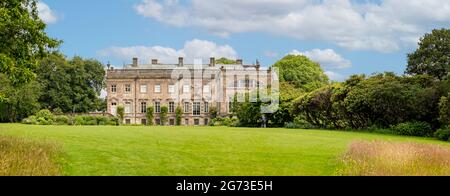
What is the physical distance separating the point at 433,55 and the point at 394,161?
128 ft

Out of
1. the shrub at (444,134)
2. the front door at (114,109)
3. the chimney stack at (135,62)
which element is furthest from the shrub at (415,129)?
the chimney stack at (135,62)

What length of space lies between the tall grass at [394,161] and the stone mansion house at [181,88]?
152 ft

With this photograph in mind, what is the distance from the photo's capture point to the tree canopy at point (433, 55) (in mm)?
46312

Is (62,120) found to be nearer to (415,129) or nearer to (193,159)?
(415,129)

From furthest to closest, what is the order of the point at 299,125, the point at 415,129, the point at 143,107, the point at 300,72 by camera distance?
the point at 300,72, the point at 143,107, the point at 299,125, the point at 415,129

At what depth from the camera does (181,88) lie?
61.2m

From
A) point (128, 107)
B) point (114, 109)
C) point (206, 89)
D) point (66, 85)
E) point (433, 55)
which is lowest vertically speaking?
point (114, 109)

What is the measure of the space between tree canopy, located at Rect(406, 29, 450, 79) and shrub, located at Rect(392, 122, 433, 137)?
2053cm

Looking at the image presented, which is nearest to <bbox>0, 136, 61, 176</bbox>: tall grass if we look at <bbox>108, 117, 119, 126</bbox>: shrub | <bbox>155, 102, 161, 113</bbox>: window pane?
<bbox>108, 117, 119, 126</bbox>: shrub

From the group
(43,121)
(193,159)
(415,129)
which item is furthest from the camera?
(43,121)

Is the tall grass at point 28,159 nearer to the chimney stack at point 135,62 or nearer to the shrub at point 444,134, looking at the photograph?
the shrub at point 444,134

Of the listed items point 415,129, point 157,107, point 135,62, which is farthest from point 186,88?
point 415,129
